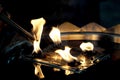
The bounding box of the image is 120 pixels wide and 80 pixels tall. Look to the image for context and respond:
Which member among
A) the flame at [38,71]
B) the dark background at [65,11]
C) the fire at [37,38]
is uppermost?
the dark background at [65,11]

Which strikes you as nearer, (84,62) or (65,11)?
(84,62)

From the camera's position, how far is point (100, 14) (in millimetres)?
8180

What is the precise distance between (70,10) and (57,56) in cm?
479

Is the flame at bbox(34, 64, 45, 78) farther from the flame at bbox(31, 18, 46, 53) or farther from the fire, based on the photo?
the flame at bbox(31, 18, 46, 53)

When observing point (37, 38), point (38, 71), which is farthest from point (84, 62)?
point (37, 38)

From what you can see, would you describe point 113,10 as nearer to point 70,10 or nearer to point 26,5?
point 70,10

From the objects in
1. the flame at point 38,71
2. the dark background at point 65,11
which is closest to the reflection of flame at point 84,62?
the flame at point 38,71

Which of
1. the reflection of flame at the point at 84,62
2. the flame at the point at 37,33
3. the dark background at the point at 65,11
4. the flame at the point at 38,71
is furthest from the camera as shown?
the dark background at the point at 65,11

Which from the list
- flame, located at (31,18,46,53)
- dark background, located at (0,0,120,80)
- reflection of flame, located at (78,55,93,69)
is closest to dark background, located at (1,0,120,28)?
dark background, located at (0,0,120,80)

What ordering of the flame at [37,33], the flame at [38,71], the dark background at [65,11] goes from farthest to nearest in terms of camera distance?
the dark background at [65,11]
the flame at [37,33]
the flame at [38,71]

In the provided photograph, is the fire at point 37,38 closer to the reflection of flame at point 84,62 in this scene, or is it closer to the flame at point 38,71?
the flame at point 38,71

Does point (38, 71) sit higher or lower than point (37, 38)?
lower

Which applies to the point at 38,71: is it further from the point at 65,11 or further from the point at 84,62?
the point at 65,11

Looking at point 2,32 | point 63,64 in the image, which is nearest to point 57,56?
point 63,64
